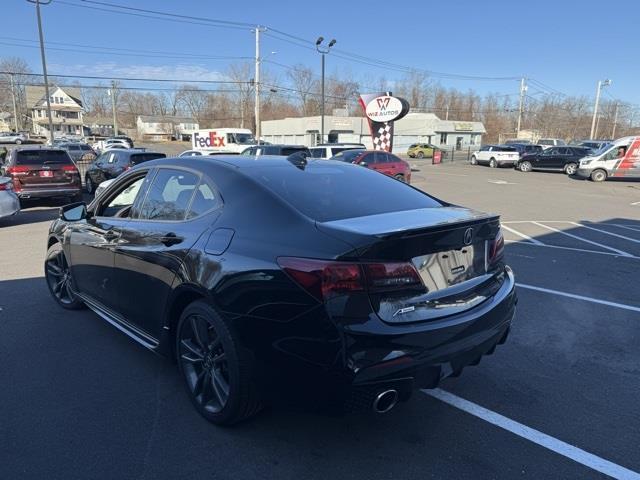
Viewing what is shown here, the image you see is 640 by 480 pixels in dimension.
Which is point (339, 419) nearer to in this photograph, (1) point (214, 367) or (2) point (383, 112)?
(1) point (214, 367)

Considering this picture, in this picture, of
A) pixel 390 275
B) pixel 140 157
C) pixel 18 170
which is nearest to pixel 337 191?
pixel 390 275

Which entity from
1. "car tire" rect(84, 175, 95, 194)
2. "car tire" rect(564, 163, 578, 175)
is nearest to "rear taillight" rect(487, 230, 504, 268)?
"car tire" rect(84, 175, 95, 194)

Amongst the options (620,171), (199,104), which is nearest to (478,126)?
(620,171)

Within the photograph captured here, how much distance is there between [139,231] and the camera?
3.48 m

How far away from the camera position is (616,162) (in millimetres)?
24156

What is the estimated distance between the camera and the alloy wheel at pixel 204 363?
9.43ft

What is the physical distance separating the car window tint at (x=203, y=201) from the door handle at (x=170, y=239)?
17 centimetres

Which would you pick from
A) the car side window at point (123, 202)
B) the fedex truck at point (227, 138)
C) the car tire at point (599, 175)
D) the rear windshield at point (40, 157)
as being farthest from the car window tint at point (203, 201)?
the fedex truck at point (227, 138)

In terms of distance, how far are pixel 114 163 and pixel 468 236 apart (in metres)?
14.8

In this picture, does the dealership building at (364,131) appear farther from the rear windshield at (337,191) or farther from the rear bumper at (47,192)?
the rear windshield at (337,191)

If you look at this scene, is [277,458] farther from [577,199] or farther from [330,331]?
[577,199]

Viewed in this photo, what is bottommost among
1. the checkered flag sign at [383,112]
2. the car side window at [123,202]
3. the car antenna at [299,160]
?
the car side window at [123,202]

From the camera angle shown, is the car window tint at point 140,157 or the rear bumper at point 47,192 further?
the car window tint at point 140,157

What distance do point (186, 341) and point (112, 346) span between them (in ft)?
4.32
